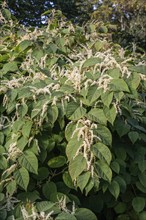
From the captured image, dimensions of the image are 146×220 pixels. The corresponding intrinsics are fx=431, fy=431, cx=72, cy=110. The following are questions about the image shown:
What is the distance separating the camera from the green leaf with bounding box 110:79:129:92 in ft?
5.19

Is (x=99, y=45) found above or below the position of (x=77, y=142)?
above

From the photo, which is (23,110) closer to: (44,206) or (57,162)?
(57,162)

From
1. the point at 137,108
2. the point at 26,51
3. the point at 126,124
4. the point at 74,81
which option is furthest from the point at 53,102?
the point at 26,51

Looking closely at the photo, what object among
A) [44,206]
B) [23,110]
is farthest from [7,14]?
[44,206]

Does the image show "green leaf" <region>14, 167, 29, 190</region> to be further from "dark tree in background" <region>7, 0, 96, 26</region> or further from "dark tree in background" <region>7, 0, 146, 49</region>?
"dark tree in background" <region>7, 0, 146, 49</region>

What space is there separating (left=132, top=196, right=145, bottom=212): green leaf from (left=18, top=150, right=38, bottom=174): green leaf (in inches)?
17.6

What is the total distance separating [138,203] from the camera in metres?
1.71

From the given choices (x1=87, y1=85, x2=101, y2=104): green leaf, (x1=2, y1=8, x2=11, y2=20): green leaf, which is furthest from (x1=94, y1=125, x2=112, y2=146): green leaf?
(x1=2, y1=8, x2=11, y2=20): green leaf

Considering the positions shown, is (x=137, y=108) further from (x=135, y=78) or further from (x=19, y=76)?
(x=19, y=76)

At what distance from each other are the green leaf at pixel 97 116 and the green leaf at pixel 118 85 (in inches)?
3.8

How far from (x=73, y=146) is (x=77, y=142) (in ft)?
0.07

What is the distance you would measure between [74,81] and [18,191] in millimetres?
475

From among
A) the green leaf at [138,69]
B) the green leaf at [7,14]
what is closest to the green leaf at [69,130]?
the green leaf at [138,69]

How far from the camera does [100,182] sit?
5.31 feet
